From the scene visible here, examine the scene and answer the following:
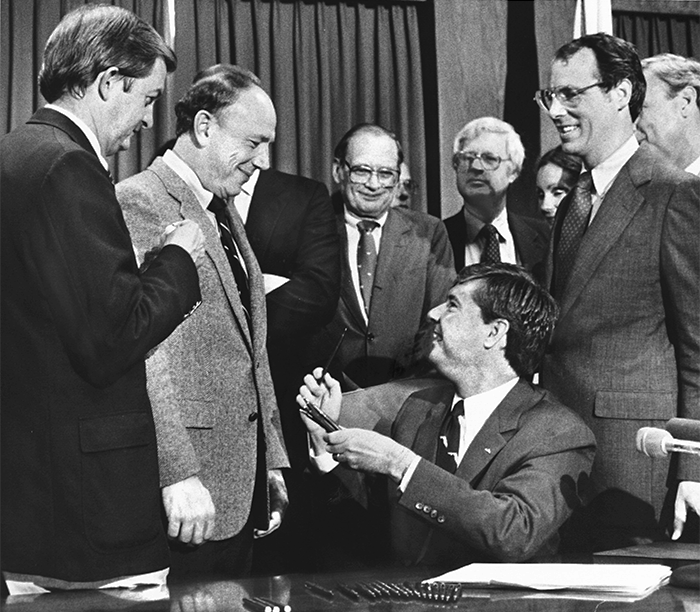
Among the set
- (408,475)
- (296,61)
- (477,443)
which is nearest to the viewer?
(408,475)

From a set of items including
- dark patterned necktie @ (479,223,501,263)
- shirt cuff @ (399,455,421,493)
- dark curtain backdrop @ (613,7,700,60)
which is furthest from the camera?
dark curtain backdrop @ (613,7,700,60)

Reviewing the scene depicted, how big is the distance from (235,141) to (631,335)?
122 centimetres

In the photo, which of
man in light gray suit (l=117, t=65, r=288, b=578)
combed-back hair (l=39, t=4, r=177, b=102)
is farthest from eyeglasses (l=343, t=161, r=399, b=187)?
combed-back hair (l=39, t=4, r=177, b=102)

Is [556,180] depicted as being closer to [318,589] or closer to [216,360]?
[216,360]

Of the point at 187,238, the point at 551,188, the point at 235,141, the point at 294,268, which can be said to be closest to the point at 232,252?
the point at 235,141

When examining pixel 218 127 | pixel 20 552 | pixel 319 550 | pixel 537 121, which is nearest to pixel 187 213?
pixel 218 127

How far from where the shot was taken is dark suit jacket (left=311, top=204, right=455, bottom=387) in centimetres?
378

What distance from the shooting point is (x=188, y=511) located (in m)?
2.41

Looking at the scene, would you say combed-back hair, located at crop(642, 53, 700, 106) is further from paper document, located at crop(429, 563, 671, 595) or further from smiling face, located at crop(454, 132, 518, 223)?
paper document, located at crop(429, 563, 671, 595)

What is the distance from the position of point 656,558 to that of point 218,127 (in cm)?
155

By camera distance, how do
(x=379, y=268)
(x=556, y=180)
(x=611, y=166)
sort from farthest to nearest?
1. (x=556, y=180)
2. (x=379, y=268)
3. (x=611, y=166)

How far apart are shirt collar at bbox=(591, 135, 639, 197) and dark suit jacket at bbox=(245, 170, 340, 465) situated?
0.99 metres

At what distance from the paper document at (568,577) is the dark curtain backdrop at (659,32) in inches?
160

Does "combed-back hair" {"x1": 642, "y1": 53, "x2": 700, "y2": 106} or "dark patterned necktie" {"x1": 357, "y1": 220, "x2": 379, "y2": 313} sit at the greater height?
"combed-back hair" {"x1": 642, "y1": 53, "x2": 700, "y2": 106}
